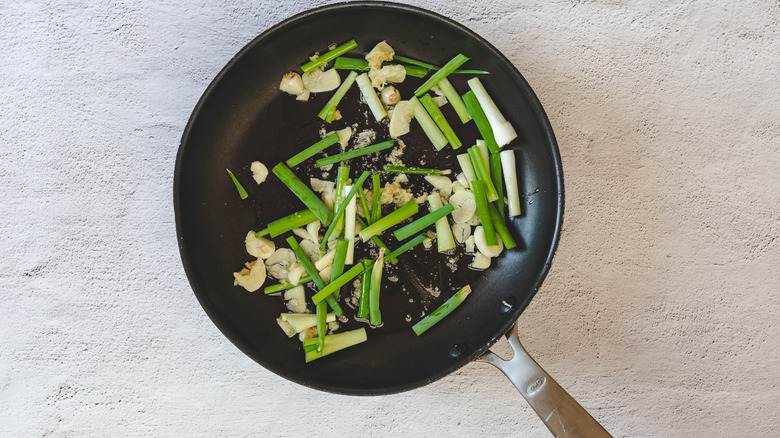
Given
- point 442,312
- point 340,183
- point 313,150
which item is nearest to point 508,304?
point 442,312

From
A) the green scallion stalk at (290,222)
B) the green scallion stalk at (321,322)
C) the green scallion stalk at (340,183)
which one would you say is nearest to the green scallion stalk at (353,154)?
the green scallion stalk at (340,183)

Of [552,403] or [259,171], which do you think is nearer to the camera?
[552,403]

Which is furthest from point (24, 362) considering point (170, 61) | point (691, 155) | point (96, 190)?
point (691, 155)

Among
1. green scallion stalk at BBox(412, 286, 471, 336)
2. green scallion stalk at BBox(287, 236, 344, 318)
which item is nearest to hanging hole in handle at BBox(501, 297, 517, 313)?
green scallion stalk at BBox(412, 286, 471, 336)

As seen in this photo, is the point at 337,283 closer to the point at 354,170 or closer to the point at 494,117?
the point at 354,170

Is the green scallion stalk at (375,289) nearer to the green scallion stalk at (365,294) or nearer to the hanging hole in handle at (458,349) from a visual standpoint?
the green scallion stalk at (365,294)

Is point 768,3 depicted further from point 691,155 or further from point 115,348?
point 115,348

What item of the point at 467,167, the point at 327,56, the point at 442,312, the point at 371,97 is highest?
the point at 327,56
